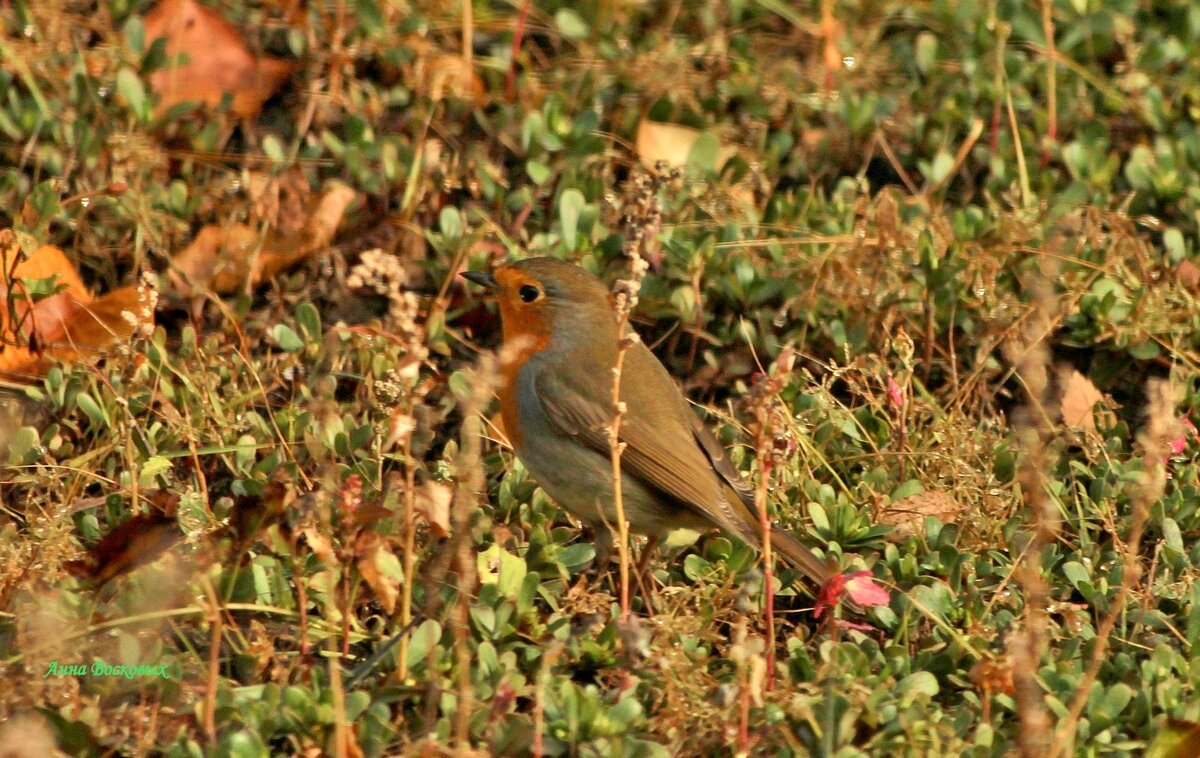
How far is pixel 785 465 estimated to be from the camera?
4453mm

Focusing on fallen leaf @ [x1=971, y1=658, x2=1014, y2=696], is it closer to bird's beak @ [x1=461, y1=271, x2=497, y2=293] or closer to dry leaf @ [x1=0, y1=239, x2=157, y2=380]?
bird's beak @ [x1=461, y1=271, x2=497, y2=293]

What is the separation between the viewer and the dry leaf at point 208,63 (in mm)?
5684

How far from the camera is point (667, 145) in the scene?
572 centimetres

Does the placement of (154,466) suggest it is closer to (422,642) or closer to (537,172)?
(422,642)

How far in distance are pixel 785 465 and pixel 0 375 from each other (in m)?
2.20

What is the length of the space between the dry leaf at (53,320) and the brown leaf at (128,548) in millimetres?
1088

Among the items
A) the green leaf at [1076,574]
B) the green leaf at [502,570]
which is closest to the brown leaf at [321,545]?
the green leaf at [502,570]

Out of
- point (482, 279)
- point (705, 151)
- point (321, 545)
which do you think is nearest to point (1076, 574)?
point (482, 279)

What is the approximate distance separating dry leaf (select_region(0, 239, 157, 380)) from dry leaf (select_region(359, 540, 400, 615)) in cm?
121

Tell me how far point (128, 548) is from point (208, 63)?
2.64 m

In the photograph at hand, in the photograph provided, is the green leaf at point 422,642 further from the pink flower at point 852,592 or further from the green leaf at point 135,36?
the green leaf at point 135,36

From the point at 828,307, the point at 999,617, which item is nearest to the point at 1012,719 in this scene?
the point at 999,617

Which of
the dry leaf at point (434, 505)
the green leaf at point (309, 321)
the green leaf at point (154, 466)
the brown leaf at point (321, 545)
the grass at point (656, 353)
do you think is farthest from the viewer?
the green leaf at point (309, 321)

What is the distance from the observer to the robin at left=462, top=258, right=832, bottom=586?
4160 millimetres
